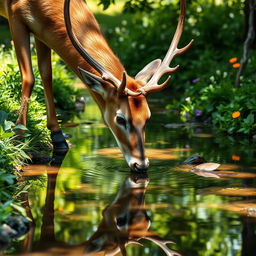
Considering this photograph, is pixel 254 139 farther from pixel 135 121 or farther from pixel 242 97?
pixel 135 121

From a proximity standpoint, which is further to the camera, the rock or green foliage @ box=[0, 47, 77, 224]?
the rock

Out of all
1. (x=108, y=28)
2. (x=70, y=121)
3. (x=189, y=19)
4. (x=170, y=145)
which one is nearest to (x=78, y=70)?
(x=170, y=145)

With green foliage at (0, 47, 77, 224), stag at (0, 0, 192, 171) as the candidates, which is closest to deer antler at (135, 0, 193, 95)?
stag at (0, 0, 192, 171)

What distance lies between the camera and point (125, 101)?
22.4ft

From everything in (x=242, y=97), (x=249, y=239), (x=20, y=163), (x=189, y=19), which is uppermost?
(x=189, y=19)

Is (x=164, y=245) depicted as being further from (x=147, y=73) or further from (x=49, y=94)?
(x=49, y=94)

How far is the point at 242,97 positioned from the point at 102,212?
14.2 feet

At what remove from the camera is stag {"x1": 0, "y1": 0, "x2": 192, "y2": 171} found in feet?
22.3

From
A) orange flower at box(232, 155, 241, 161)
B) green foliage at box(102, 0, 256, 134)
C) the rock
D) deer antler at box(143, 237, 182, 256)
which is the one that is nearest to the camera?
deer antler at box(143, 237, 182, 256)

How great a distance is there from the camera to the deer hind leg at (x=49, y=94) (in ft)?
27.5

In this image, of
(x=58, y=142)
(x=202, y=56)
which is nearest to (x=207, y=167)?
(x=58, y=142)

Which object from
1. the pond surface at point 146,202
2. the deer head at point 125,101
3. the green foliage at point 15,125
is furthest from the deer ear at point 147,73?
the green foliage at point 15,125

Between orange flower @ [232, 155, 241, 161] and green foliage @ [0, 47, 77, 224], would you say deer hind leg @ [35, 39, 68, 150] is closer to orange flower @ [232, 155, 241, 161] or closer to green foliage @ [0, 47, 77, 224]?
green foliage @ [0, 47, 77, 224]

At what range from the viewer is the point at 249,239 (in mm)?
5094
